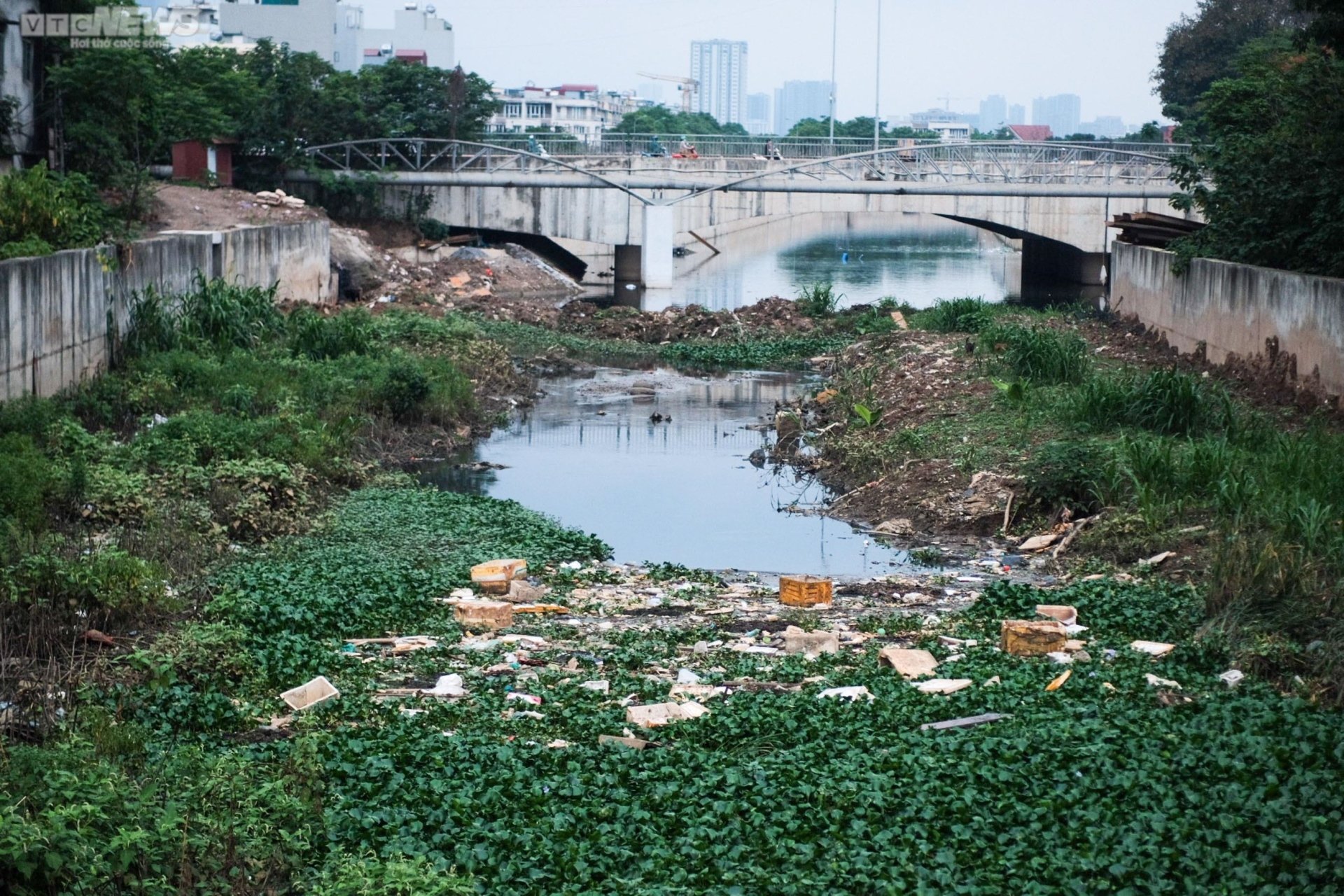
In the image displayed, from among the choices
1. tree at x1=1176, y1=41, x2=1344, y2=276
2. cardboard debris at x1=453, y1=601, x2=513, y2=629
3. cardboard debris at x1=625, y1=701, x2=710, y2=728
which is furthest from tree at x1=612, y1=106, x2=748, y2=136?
cardboard debris at x1=625, y1=701, x2=710, y2=728

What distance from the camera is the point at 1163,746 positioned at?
664 cm

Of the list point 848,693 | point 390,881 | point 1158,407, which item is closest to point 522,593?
point 848,693

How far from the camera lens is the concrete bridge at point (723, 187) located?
129 feet

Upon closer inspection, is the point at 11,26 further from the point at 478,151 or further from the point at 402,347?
the point at 478,151

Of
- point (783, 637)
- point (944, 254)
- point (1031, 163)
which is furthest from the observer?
point (944, 254)

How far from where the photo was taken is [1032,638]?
9062 mm

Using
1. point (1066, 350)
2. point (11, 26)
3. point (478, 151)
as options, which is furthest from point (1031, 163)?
point (11, 26)

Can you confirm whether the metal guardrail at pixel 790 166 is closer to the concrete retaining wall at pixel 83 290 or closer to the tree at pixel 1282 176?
the concrete retaining wall at pixel 83 290

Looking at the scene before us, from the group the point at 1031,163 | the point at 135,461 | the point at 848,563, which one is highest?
the point at 1031,163

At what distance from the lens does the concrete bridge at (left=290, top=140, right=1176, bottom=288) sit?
129ft

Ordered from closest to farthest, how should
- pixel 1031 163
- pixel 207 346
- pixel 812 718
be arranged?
pixel 812 718 < pixel 207 346 < pixel 1031 163

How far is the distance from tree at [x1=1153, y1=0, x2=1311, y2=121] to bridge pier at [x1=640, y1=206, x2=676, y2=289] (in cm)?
2460

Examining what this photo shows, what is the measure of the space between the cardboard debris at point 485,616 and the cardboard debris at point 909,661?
2.70 metres

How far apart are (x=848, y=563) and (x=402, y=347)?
11.0 meters
